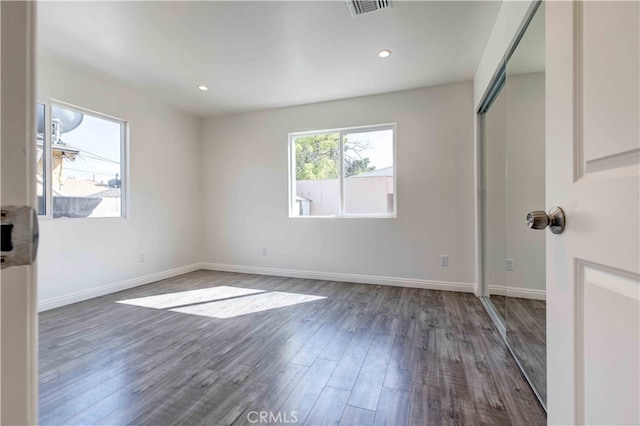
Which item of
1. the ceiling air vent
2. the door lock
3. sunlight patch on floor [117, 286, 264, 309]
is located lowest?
sunlight patch on floor [117, 286, 264, 309]

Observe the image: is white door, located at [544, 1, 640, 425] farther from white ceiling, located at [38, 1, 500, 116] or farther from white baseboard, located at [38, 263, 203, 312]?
white baseboard, located at [38, 263, 203, 312]

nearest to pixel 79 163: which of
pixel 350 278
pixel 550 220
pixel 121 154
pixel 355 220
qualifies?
pixel 121 154

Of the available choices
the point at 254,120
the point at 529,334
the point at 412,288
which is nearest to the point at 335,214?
the point at 412,288


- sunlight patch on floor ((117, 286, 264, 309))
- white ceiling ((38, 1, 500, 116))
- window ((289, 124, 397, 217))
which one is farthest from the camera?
window ((289, 124, 397, 217))

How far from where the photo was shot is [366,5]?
6.63 feet

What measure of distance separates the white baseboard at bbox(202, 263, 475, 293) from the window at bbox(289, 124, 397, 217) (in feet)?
2.79

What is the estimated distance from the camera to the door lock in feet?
1.08

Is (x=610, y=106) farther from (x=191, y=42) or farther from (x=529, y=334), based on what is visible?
(x=191, y=42)

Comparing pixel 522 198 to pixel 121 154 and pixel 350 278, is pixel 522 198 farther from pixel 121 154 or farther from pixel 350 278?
pixel 121 154

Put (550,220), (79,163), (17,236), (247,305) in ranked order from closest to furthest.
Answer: (17,236)
(550,220)
(247,305)
(79,163)

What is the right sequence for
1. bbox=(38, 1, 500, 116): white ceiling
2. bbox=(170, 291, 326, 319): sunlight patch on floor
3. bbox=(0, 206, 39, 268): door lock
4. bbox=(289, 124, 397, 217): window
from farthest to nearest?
bbox=(289, 124, 397, 217): window < bbox=(170, 291, 326, 319): sunlight patch on floor < bbox=(38, 1, 500, 116): white ceiling < bbox=(0, 206, 39, 268): door lock

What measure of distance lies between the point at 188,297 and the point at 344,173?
8.26 ft

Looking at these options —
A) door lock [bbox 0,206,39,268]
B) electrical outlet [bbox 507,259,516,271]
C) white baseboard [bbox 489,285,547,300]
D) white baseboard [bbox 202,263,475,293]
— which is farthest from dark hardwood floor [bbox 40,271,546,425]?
door lock [bbox 0,206,39,268]

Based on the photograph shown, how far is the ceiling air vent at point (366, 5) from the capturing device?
1982mm
